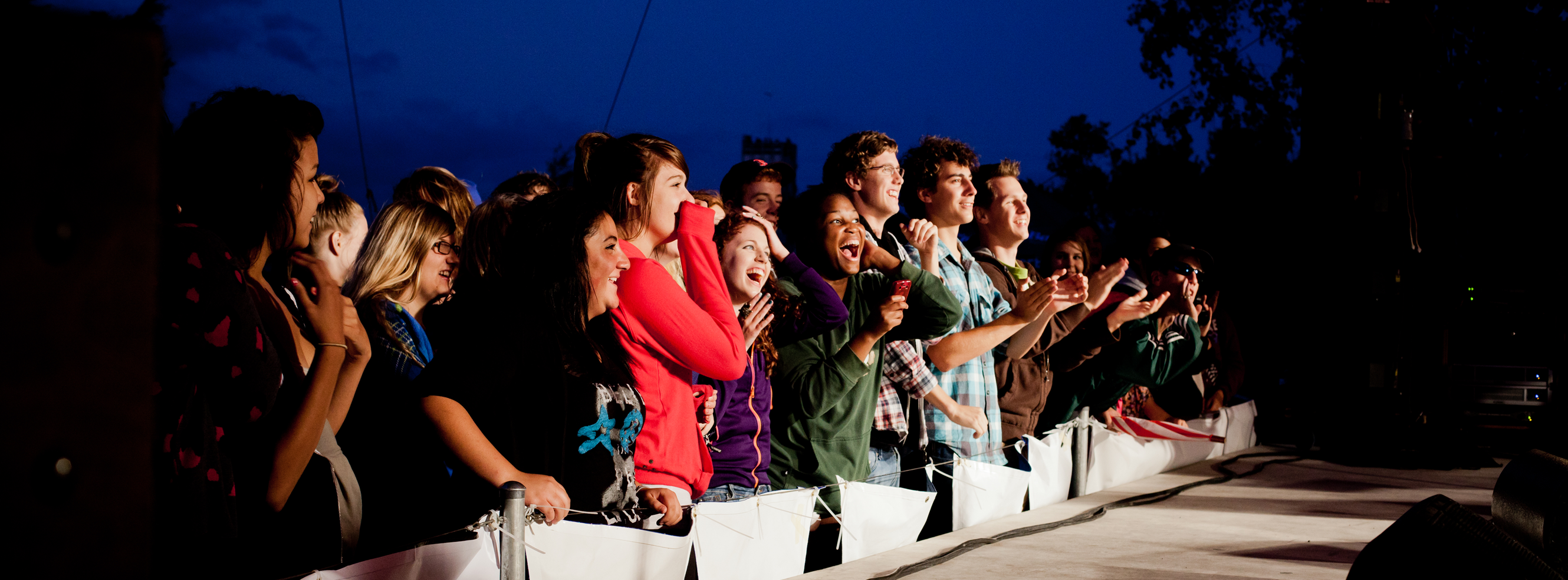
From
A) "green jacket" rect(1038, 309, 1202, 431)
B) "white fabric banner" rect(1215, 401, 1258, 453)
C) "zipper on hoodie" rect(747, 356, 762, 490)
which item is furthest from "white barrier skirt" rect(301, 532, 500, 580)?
"white fabric banner" rect(1215, 401, 1258, 453)

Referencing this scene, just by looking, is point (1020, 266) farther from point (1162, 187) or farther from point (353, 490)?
point (1162, 187)

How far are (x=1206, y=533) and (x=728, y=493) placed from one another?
90.6 inches

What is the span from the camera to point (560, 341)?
2773mm

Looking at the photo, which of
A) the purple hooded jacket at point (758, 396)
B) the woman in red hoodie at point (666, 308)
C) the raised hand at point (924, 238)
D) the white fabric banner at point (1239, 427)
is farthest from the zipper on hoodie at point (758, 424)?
the white fabric banner at point (1239, 427)

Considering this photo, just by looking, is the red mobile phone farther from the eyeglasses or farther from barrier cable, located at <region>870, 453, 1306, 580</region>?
barrier cable, located at <region>870, 453, 1306, 580</region>

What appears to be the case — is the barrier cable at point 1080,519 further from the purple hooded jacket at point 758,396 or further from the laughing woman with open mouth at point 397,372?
the laughing woman with open mouth at point 397,372

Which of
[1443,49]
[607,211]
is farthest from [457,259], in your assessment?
[1443,49]

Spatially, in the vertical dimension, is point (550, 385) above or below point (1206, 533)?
above

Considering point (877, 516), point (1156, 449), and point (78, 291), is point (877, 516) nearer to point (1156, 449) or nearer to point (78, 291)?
point (1156, 449)

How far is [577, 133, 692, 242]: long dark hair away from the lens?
333 centimetres

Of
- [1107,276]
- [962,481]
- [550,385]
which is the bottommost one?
[962,481]

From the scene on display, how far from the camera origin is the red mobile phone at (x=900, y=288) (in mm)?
4039

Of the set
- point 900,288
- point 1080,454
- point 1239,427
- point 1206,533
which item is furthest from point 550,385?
point 1239,427

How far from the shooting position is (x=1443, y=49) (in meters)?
8.48
